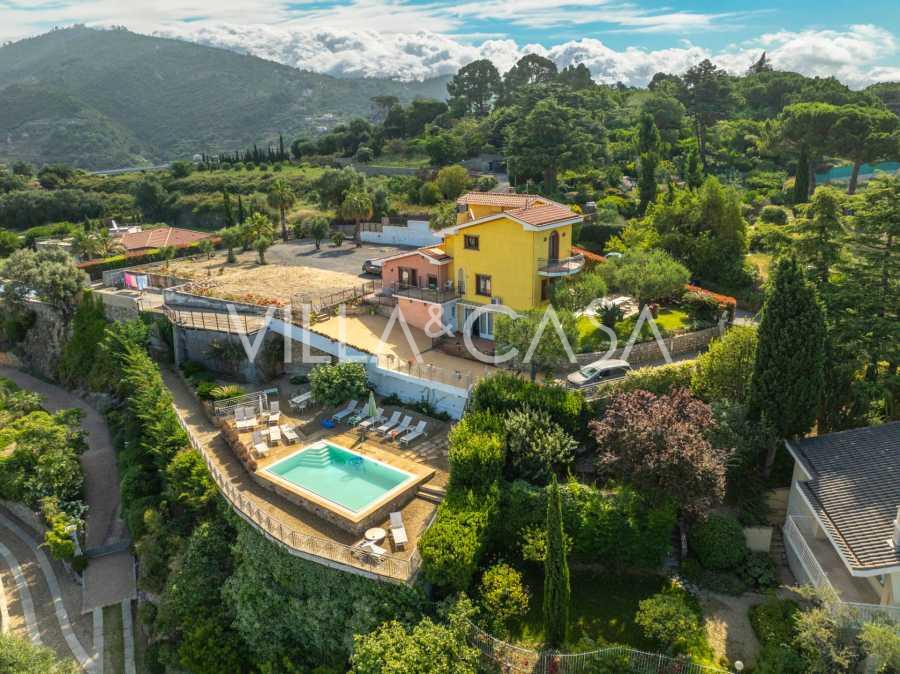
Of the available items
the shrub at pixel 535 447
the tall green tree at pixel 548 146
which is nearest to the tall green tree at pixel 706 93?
the tall green tree at pixel 548 146

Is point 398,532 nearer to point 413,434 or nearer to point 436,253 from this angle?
point 413,434

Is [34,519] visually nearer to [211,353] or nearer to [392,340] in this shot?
[211,353]

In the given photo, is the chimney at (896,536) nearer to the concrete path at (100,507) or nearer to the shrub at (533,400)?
the shrub at (533,400)

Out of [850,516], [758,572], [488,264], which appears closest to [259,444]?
[488,264]

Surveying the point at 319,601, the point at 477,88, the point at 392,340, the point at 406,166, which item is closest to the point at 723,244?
the point at 392,340

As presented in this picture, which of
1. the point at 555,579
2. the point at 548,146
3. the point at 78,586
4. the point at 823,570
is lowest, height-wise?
the point at 78,586

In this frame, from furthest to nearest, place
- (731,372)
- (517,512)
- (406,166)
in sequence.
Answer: (406,166) → (731,372) → (517,512)

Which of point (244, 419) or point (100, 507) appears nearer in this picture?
point (244, 419)
